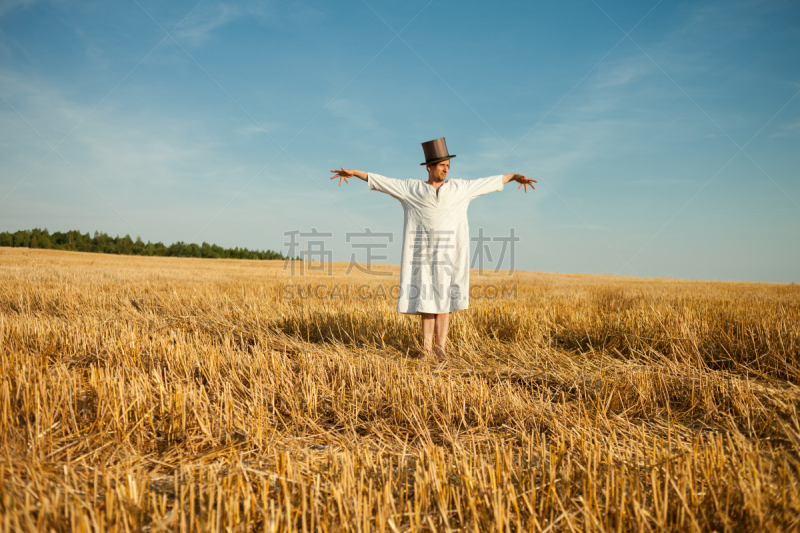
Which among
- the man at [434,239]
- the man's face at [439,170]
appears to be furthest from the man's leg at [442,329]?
the man's face at [439,170]

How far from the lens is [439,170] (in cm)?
463

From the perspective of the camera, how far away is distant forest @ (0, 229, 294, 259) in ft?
192

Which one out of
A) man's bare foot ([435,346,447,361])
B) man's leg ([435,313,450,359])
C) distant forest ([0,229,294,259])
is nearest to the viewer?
man's bare foot ([435,346,447,361])

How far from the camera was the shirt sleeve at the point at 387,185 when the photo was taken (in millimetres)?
4660

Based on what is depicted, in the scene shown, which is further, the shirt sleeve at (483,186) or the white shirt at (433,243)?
the shirt sleeve at (483,186)

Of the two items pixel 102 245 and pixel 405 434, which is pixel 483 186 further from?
pixel 102 245

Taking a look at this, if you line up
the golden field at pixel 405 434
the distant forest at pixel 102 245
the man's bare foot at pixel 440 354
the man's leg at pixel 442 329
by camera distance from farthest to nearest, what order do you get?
the distant forest at pixel 102 245 → the man's leg at pixel 442 329 → the man's bare foot at pixel 440 354 → the golden field at pixel 405 434

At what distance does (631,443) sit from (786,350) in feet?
10.2

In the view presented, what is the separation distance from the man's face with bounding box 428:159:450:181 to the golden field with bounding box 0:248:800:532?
2.10m

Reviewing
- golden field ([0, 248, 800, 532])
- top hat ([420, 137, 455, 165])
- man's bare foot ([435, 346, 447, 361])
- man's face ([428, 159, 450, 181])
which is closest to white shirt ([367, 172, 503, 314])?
man's face ([428, 159, 450, 181])

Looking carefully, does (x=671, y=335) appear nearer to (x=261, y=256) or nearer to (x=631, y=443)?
(x=631, y=443)

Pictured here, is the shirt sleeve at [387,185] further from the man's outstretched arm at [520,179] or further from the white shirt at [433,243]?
the man's outstretched arm at [520,179]

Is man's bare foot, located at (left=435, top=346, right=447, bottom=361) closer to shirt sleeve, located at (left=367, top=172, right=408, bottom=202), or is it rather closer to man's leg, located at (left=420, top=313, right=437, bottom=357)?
man's leg, located at (left=420, top=313, right=437, bottom=357)

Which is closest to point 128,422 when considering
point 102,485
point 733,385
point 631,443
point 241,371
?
point 102,485
